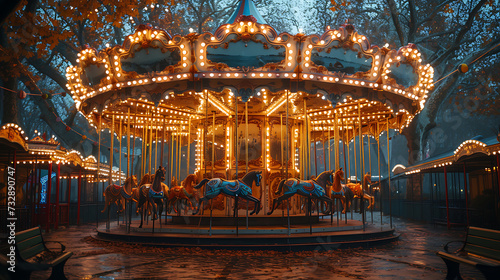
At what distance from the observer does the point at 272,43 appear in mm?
10141

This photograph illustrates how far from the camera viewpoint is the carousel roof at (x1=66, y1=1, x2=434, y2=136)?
10.2 metres

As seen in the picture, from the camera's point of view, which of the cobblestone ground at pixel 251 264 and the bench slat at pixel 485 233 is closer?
the bench slat at pixel 485 233

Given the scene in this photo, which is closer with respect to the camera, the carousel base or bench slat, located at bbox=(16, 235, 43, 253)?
bench slat, located at bbox=(16, 235, 43, 253)

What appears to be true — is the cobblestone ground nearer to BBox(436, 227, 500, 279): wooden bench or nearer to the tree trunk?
BBox(436, 227, 500, 279): wooden bench

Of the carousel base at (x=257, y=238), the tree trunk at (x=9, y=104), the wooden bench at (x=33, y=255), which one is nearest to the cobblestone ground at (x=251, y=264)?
the carousel base at (x=257, y=238)

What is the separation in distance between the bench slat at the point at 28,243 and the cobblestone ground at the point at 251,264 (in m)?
0.91

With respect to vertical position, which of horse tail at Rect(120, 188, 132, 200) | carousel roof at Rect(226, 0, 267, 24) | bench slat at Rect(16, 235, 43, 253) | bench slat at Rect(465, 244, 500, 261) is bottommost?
bench slat at Rect(465, 244, 500, 261)

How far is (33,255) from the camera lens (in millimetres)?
5836

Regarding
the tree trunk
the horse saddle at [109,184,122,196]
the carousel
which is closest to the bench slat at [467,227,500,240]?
the carousel

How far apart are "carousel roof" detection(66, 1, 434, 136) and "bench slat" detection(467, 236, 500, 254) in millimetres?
5446

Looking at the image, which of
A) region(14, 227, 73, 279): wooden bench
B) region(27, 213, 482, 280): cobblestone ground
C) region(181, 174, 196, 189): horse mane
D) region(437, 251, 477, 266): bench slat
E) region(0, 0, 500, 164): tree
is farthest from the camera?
region(0, 0, 500, 164): tree

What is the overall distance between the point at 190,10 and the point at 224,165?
1896 centimetres

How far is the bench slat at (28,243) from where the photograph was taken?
5320 millimetres

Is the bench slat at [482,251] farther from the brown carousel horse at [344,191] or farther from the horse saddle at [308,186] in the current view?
the brown carousel horse at [344,191]
